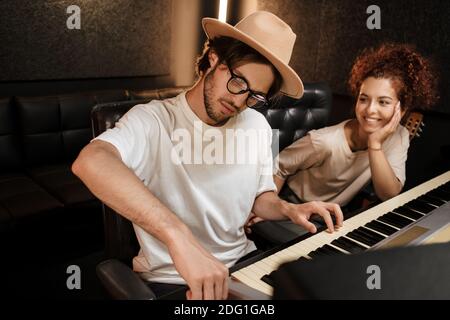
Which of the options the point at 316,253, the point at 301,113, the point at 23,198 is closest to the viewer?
the point at 316,253

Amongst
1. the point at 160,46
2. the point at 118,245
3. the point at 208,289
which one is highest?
the point at 160,46

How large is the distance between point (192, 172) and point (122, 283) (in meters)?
0.51

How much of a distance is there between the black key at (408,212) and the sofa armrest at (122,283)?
3.40ft

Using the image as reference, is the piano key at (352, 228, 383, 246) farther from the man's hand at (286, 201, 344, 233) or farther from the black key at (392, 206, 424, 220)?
the black key at (392, 206, 424, 220)

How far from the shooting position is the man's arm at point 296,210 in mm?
1325

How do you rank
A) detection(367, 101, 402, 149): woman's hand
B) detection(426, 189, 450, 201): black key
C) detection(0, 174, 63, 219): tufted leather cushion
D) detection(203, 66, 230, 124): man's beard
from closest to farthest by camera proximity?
detection(203, 66, 230, 124): man's beard
detection(426, 189, 450, 201): black key
detection(367, 101, 402, 149): woman's hand
detection(0, 174, 63, 219): tufted leather cushion

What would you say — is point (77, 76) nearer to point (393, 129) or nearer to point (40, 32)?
point (40, 32)

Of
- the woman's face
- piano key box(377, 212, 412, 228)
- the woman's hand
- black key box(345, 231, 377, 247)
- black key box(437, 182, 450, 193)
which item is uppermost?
the woman's face

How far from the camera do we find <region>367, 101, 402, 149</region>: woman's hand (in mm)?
2010

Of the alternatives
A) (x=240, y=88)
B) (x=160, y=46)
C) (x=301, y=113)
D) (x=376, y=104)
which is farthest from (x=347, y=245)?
(x=160, y=46)

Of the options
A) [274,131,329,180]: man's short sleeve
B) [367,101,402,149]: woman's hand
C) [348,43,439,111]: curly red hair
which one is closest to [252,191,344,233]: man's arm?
[274,131,329,180]: man's short sleeve

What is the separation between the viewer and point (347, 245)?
1.26 meters

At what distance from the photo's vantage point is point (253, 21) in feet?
4.88

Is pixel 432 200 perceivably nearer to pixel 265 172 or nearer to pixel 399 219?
pixel 399 219
